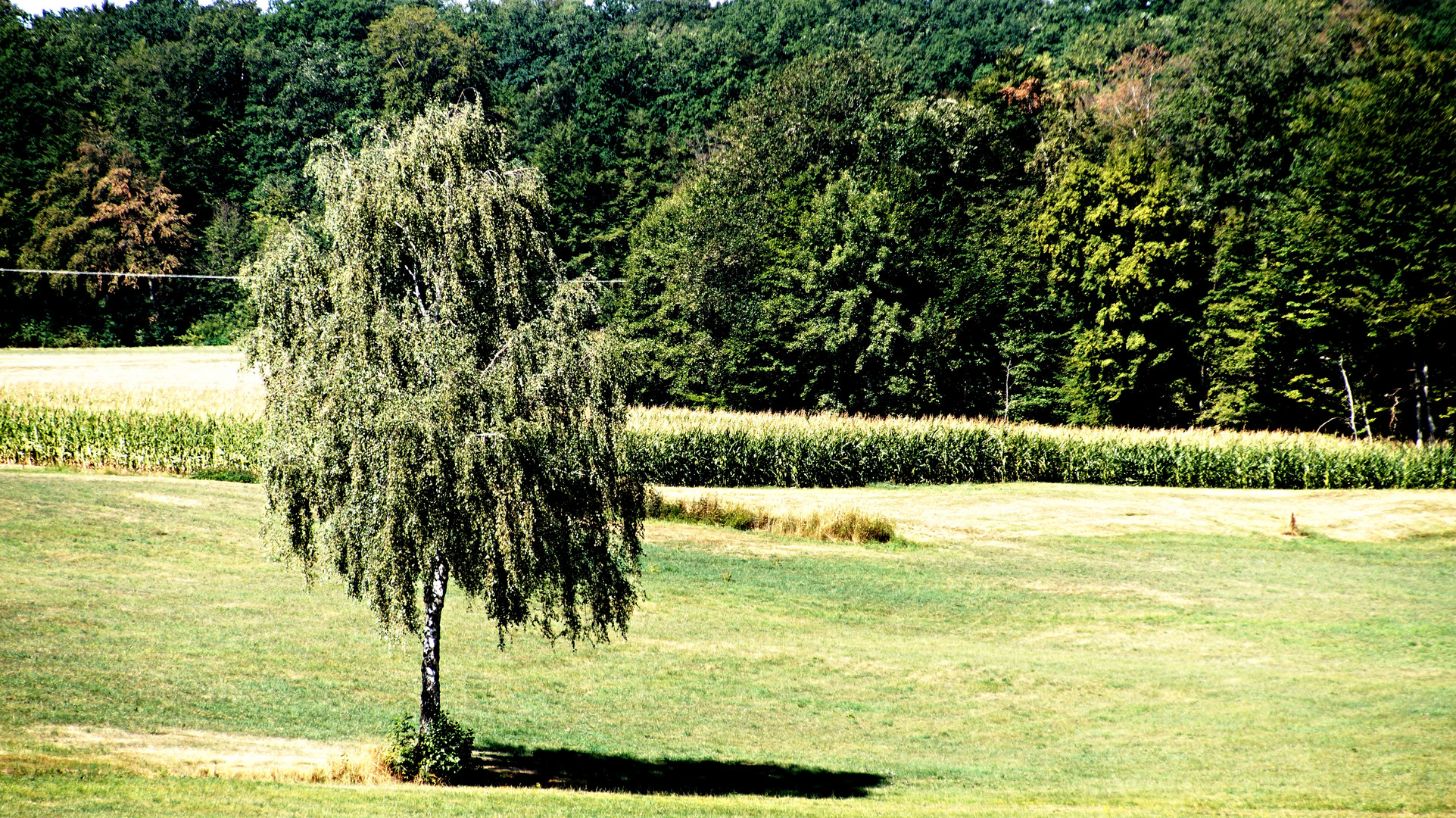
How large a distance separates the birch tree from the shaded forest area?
110 ft

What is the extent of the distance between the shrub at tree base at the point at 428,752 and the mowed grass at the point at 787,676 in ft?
3.21

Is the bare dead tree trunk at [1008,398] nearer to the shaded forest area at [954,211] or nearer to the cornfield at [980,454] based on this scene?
the shaded forest area at [954,211]

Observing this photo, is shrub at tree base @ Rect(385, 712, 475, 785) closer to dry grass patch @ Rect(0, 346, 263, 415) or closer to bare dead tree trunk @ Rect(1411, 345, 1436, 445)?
dry grass patch @ Rect(0, 346, 263, 415)

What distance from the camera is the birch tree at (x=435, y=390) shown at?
14.3 metres

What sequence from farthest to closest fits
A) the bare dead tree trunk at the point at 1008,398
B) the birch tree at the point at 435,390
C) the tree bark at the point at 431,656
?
the bare dead tree trunk at the point at 1008,398 → the tree bark at the point at 431,656 → the birch tree at the point at 435,390

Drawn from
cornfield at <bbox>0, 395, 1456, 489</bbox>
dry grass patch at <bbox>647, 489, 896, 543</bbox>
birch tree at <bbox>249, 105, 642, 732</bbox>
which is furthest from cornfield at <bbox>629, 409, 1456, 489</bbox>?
birch tree at <bbox>249, 105, 642, 732</bbox>

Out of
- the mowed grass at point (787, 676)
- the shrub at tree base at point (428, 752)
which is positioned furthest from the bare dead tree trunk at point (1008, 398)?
the shrub at tree base at point (428, 752)

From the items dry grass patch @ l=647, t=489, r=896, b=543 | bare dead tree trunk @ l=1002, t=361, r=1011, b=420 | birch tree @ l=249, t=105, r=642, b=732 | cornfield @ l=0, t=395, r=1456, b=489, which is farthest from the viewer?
bare dead tree trunk @ l=1002, t=361, r=1011, b=420

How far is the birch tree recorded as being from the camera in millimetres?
14297

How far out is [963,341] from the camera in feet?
217

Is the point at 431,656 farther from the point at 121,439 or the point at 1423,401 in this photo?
the point at 1423,401

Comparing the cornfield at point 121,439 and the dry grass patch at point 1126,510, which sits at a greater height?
the cornfield at point 121,439

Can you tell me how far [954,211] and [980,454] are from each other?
25.7 meters

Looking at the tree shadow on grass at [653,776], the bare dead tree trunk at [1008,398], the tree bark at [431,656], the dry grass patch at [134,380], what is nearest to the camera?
the tree bark at [431,656]
